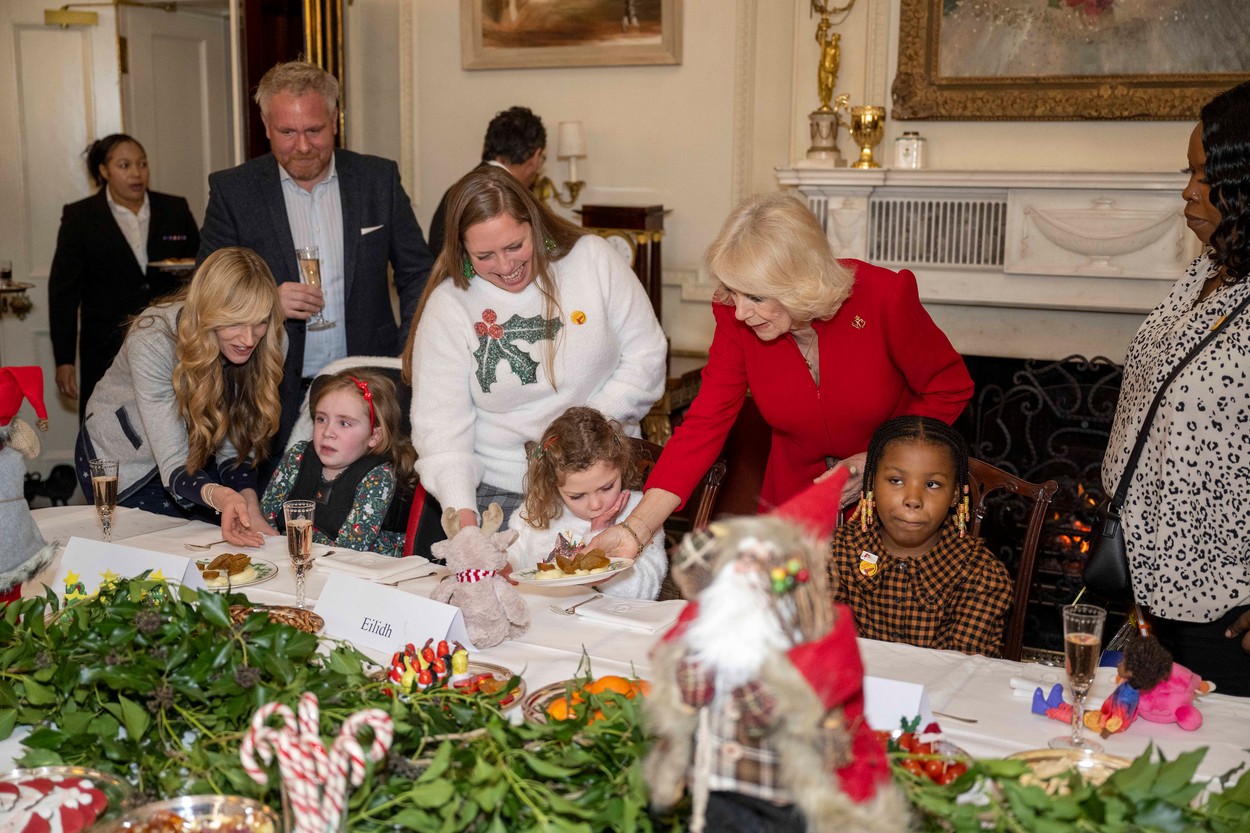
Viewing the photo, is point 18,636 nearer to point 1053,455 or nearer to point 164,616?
point 164,616

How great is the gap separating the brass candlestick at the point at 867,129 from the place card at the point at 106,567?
3716 millimetres

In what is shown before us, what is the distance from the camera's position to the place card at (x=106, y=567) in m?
2.04

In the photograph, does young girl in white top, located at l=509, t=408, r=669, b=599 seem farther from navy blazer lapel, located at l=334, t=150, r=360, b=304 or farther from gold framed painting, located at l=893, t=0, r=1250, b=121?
gold framed painting, located at l=893, t=0, r=1250, b=121

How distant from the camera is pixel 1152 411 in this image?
2.09 m

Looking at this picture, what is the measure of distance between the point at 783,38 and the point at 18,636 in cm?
458

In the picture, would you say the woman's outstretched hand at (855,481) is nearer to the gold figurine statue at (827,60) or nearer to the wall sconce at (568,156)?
the gold figurine statue at (827,60)

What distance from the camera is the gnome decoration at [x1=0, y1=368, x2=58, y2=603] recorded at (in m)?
1.93

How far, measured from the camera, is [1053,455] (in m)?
4.84

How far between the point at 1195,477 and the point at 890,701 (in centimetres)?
84

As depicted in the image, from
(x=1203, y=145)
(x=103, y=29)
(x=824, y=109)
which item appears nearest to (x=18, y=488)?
(x=1203, y=145)

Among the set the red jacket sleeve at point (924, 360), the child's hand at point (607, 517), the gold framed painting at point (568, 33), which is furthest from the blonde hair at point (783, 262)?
the gold framed painting at point (568, 33)

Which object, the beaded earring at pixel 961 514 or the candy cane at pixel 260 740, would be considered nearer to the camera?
the candy cane at pixel 260 740

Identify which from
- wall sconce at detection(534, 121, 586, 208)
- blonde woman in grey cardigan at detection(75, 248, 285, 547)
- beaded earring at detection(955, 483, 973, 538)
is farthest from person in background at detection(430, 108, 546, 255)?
beaded earring at detection(955, 483, 973, 538)

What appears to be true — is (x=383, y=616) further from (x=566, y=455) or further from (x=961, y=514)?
(x=961, y=514)
